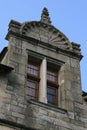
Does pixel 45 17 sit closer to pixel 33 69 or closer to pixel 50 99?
pixel 33 69

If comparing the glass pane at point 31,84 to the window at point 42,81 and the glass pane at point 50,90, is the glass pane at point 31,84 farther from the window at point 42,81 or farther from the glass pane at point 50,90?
the glass pane at point 50,90

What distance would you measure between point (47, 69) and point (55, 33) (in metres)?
1.68

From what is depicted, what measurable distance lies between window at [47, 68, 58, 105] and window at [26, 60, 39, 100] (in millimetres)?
415

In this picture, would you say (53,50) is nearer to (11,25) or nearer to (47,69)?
(47,69)

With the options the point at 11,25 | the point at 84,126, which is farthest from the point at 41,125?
the point at 11,25

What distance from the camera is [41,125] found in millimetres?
12430

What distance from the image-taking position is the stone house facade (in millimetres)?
12453

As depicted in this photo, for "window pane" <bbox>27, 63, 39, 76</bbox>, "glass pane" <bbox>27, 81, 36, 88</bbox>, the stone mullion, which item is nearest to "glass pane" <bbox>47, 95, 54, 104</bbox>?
the stone mullion

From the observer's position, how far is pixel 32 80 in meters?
13.9

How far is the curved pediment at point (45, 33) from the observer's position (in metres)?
14.9

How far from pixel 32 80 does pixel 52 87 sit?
718 mm

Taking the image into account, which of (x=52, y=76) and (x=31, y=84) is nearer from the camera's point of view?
(x=31, y=84)

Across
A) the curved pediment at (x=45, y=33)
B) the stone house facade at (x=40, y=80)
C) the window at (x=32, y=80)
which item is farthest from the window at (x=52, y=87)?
the curved pediment at (x=45, y=33)

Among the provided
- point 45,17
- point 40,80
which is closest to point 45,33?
point 45,17
